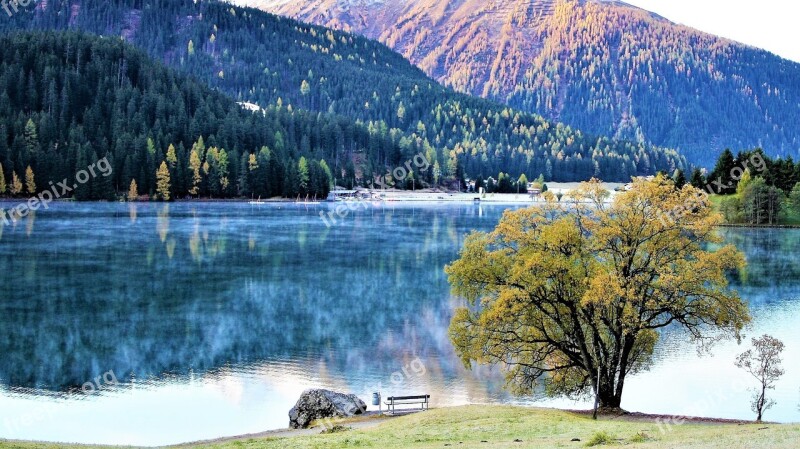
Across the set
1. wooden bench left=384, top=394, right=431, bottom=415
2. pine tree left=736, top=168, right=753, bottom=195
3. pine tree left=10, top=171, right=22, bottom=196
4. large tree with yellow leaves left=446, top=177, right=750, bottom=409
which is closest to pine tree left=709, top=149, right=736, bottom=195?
pine tree left=736, top=168, right=753, bottom=195

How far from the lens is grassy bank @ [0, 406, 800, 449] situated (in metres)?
25.3

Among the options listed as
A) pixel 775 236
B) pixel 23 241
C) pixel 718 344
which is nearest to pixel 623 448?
pixel 718 344

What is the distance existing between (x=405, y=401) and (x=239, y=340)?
61.0 ft

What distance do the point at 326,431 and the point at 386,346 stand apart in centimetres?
2070

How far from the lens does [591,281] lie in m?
36.9

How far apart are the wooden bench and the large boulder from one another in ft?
5.31

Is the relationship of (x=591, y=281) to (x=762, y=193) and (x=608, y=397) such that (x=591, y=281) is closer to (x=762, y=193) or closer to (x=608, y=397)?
(x=608, y=397)

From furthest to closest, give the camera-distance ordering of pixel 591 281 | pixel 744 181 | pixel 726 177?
pixel 726 177 → pixel 744 181 → pixel 591 281

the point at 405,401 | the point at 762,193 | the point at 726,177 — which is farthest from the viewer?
the point at 726,177

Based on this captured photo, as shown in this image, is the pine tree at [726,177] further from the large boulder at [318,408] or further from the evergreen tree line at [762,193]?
the large boulder at [318,408]

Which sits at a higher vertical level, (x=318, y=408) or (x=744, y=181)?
(x=744, y=181)

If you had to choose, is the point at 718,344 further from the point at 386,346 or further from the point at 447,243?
the point at 447,243

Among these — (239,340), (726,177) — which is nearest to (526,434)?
(239,340)

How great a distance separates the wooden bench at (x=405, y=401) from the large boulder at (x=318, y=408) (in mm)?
1617
